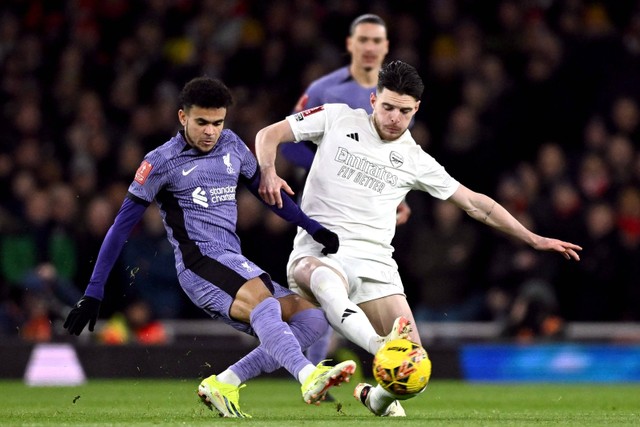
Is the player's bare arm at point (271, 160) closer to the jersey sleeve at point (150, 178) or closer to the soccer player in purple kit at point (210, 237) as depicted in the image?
the soccer player in purple kit at point (210, 237)

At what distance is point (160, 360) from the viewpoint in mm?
12625

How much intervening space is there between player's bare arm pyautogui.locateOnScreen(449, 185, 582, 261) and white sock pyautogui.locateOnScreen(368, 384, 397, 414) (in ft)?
4.12

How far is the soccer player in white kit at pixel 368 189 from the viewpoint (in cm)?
777

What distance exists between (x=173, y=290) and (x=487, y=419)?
6718 mm

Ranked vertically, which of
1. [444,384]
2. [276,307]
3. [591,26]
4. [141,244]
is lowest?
[444,384]

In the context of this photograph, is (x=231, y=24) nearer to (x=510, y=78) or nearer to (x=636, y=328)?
(x=510, y=78)

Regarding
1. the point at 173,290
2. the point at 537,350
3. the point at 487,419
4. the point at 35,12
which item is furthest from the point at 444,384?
the point at 35,12

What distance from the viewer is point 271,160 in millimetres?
7770

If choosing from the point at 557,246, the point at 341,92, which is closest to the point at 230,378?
the point at 557,246

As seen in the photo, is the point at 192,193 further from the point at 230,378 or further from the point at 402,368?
the point at 402,368

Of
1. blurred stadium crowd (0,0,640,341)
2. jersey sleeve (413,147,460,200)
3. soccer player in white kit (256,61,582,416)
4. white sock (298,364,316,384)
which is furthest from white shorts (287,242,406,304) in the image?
blurred stadium crowd (0,0,640,341)

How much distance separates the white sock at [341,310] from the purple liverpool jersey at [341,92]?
209 centimetres

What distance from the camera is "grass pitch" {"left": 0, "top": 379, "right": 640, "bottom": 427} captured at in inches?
276

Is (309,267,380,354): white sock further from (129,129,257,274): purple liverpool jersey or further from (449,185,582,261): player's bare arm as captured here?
(449,185,582,261): player's bare arm
